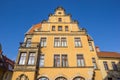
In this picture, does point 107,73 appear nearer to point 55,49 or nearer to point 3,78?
point 55,49

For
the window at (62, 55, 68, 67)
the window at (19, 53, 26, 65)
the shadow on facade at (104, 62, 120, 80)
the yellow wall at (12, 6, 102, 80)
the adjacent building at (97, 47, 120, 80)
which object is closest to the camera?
the window at (19, 53, 26, 65)

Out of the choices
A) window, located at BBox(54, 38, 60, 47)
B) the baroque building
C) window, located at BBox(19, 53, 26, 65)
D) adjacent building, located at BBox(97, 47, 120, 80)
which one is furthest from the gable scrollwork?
adjacent building, located at BBox(97, 47, 120, 80)

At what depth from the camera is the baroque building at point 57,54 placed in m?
15.6

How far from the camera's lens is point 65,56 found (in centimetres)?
1764

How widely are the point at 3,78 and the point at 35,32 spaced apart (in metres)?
15.0

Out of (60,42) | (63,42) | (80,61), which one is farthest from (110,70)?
(60,42)

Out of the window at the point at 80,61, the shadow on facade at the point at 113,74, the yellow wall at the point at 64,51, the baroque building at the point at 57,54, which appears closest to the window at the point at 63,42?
the baroque building at the point at 57,54

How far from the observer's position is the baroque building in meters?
15.6

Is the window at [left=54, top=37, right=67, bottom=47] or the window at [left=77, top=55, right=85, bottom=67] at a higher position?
the window at [left=54, top=37, right=67, bottom=47]

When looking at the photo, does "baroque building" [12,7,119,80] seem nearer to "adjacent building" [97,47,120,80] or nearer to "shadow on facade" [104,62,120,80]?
"adjacent building" [97,47,120,80]

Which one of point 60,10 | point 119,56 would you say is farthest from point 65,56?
point 119,56

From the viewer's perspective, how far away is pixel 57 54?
1769cm

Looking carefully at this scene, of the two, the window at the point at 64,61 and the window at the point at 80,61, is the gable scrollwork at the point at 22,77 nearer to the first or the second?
the window at the point at 64,61

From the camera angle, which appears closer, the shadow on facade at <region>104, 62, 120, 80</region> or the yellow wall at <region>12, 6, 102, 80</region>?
the yellow wall at <region>12, 6, 102, 80</region>
